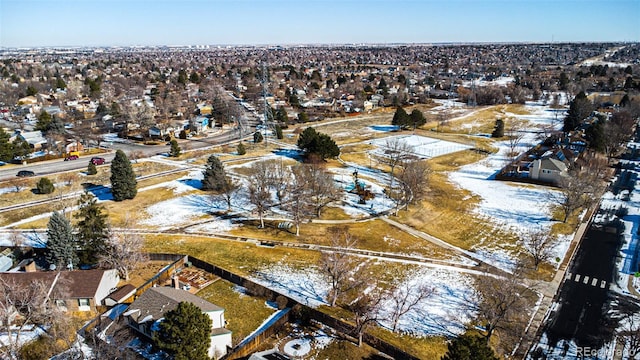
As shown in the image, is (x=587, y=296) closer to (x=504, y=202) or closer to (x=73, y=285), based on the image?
(x=504, y=202)

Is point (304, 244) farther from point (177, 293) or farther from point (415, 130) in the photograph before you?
point (415, 130)

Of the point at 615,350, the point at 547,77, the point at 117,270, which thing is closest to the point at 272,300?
the point at 117,270

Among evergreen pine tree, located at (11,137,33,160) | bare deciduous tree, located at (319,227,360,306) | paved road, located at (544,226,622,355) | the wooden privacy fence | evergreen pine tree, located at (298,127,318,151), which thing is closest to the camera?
the wooden privacy fence

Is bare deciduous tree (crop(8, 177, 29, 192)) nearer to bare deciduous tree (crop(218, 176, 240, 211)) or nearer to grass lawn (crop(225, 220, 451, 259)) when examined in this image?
bare deciduous tree (crop(218, 176, 240, 211))

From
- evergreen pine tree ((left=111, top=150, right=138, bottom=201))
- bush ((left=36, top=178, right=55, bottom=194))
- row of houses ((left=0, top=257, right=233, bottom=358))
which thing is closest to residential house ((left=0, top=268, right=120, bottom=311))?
row of houses ((left=0, top=257, right=233, bottom=358))

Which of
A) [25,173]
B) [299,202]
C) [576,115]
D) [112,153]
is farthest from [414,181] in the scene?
[576,115]
